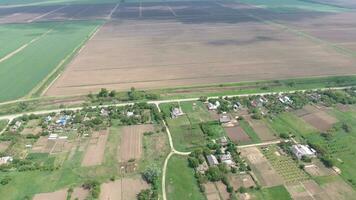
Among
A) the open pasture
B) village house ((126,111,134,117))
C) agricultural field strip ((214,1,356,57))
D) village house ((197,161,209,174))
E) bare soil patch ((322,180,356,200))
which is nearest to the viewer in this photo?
bare soil patch ((322,180,356,200))

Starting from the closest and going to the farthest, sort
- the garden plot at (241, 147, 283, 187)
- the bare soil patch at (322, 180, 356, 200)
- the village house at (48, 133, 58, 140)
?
the bare soil patch at (322, 180, 356, 200)
the garden plot at (241, 147, 283, 187)
the village house at (48, 133, 58, 140)

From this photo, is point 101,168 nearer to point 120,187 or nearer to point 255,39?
point 120,187

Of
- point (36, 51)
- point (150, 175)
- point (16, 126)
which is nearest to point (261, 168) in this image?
point (150, 175)

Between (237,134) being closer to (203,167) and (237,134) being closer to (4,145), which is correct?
(203,167)

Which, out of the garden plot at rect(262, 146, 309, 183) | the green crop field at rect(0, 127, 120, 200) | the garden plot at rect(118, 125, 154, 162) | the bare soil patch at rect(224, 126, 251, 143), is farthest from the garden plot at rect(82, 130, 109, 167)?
the garden plot at rect(262, 146, 309, 183)

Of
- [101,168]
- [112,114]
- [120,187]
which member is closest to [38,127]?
[112,114]

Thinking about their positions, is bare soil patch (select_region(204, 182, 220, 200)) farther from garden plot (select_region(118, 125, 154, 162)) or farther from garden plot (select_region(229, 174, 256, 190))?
garden plot (select_region(118, 125, 154, 162))
